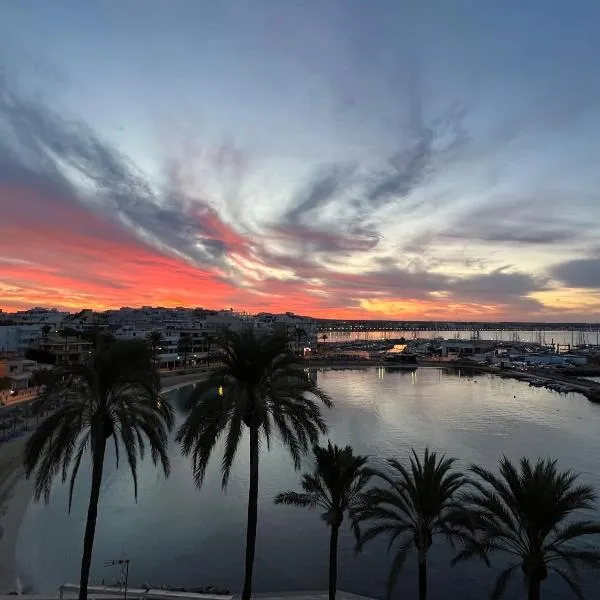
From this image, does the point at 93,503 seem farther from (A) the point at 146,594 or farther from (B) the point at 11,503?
(B) the point at 11,503

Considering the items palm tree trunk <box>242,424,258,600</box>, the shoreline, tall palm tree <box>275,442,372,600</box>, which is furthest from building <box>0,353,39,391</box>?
tall palm tree <box>275,442,372,600</box>

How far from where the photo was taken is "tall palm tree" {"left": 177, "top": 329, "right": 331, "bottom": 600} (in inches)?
515

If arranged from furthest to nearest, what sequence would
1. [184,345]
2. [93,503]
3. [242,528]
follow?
[184,345] < [242,528] < [93,503]

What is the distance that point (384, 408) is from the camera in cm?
6581

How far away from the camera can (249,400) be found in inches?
522

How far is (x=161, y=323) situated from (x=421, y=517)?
141m

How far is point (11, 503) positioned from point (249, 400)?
2290 centimetres

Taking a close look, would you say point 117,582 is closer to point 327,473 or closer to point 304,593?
point 304,593

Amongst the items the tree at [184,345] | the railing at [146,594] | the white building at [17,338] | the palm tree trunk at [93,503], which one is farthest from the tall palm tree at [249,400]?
the tree at [184,345]

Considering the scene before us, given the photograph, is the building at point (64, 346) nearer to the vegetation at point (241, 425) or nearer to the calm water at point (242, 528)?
the calm water at point (242, 528)

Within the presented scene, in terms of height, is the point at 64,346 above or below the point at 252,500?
above

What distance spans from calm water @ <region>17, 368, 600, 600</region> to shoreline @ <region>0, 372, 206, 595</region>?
1.56ft

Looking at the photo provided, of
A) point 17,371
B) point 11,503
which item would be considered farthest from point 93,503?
point 17,371

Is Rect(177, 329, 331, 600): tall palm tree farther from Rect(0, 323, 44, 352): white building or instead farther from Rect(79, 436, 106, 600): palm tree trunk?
Rect(0, 323, 44, 352): white building
